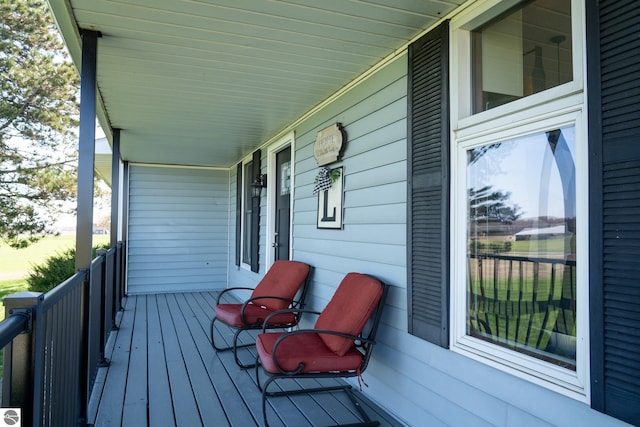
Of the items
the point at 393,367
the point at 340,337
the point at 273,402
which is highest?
the point at 340,337

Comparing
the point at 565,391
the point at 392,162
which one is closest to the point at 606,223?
the point at 565,391

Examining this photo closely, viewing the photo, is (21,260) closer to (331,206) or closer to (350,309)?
(331,206)

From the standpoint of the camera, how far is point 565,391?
160cm

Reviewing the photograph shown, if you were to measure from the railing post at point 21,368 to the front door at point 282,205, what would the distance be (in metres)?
3.56

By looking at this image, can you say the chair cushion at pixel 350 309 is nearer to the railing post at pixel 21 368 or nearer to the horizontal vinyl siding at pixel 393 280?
the horizontal vinyl siding at pixel 393 280

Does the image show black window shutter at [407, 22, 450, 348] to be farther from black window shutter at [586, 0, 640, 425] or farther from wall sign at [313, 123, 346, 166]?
wall sign at [313, 123, 346, 166]

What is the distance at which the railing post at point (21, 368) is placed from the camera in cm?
133

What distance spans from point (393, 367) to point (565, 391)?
1263 mm

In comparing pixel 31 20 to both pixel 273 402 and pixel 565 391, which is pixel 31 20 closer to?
pixel 273 402

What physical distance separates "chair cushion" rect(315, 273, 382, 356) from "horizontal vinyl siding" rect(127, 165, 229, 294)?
534 cm

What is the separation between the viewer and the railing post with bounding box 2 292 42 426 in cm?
133

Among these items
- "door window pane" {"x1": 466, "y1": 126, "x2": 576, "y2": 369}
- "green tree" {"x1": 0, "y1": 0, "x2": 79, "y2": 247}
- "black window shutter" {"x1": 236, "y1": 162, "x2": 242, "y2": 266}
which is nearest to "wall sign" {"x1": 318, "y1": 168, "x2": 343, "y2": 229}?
"door window pane" {"x1": 466, "y1": 126, "x2": 576, "y2": 369}

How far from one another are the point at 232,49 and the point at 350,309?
1850mm

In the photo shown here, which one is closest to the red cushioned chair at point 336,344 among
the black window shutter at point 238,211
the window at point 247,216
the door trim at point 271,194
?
the door trim at point 271,194
